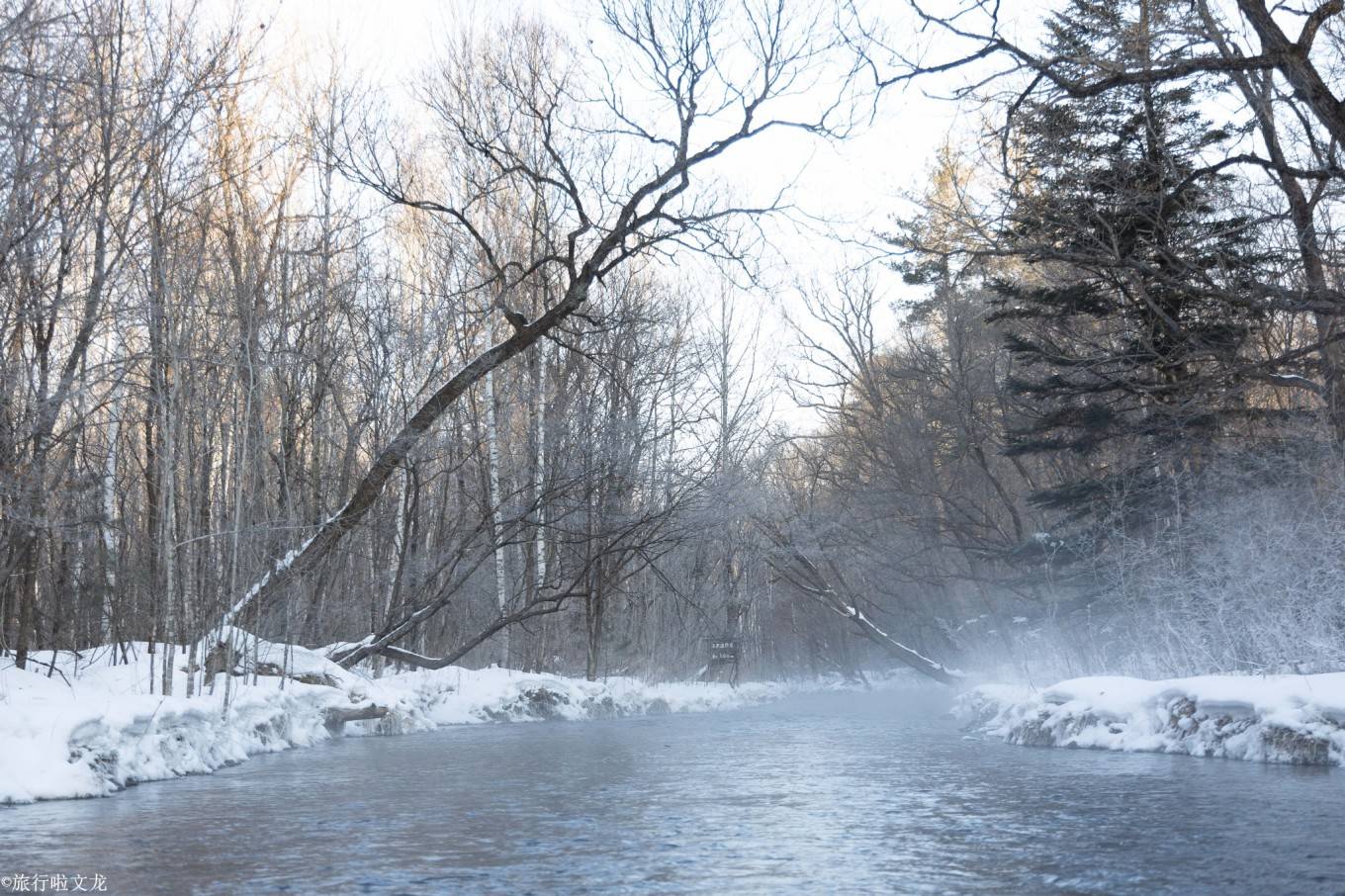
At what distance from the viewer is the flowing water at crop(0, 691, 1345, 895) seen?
4914mm

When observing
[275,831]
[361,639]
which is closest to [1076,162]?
[361,639]

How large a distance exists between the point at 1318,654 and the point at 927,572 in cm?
1812

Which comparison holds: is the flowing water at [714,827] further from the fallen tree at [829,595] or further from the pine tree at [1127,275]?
the fallen tree at [829,595]

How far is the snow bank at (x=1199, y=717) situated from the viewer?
29.7 ft

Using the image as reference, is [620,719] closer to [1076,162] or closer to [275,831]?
[1076,162]

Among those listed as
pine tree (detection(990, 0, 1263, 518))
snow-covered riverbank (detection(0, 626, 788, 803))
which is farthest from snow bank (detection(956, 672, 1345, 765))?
snow-covered riverbank (detection(0, 626, 788, 803))

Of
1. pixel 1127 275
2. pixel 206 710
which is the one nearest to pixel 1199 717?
pixel 1127 275

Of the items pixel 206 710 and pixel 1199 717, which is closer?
pixel 1199 717

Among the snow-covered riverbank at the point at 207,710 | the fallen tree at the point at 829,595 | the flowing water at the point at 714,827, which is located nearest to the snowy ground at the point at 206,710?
the snow-covered riverbank at the point at 207,710

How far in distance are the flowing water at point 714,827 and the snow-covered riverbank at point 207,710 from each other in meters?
0.38

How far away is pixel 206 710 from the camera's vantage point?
432 inches

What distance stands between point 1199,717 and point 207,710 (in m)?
8.84

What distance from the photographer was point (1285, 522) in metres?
13.4

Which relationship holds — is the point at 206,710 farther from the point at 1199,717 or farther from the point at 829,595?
the point at 829,595
